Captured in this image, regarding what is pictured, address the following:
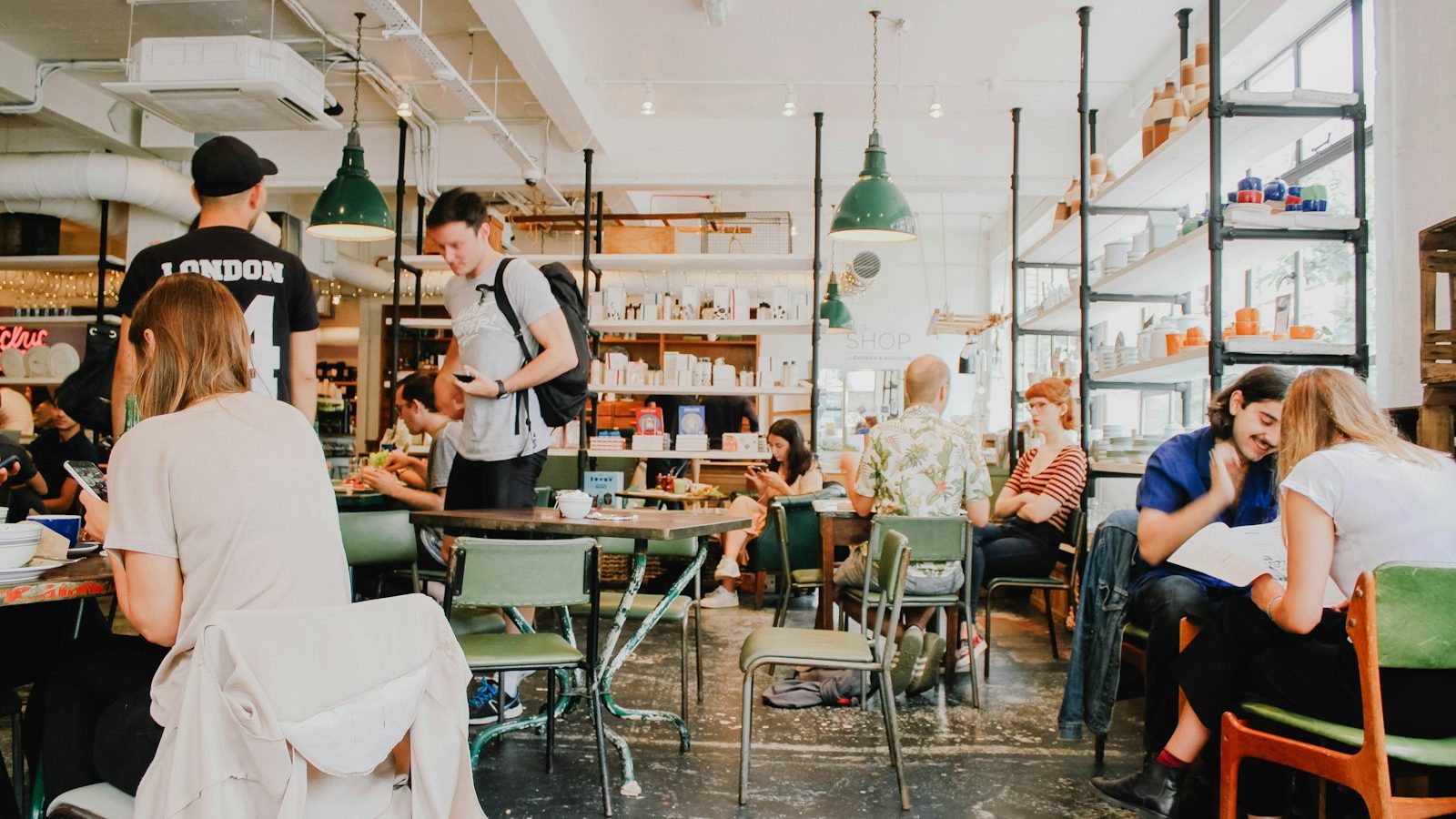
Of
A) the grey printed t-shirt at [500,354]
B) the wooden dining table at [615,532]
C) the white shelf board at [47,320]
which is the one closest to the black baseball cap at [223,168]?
the grey printed t-shirt at [500,354]

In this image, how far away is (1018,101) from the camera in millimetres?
7668

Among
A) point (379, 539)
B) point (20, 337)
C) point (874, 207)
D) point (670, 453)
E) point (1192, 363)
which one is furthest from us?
point (20, 337)

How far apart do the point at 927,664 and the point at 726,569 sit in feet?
9.08

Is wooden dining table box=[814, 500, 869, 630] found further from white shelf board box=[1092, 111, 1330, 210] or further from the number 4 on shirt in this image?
the number 4 on shirt

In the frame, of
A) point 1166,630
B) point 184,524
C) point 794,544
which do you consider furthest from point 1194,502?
point 184,524

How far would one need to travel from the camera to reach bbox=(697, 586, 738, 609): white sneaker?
654 centimetres

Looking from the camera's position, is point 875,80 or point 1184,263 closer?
point 1184,263

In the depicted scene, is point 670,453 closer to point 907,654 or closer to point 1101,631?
point 907,654

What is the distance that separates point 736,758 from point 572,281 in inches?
68.1

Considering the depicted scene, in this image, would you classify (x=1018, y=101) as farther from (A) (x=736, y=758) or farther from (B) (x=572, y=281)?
(A) (x=736, y=758)

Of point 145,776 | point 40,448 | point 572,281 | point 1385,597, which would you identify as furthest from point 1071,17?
point 40,448

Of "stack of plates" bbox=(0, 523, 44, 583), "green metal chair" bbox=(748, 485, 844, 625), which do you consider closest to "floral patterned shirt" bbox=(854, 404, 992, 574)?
"green metal chair" bbox=(748, 485, 844, 625)

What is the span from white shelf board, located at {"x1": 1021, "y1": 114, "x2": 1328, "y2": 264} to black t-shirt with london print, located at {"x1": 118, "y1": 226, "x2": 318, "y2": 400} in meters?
3.75

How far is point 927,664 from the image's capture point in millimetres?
4008
